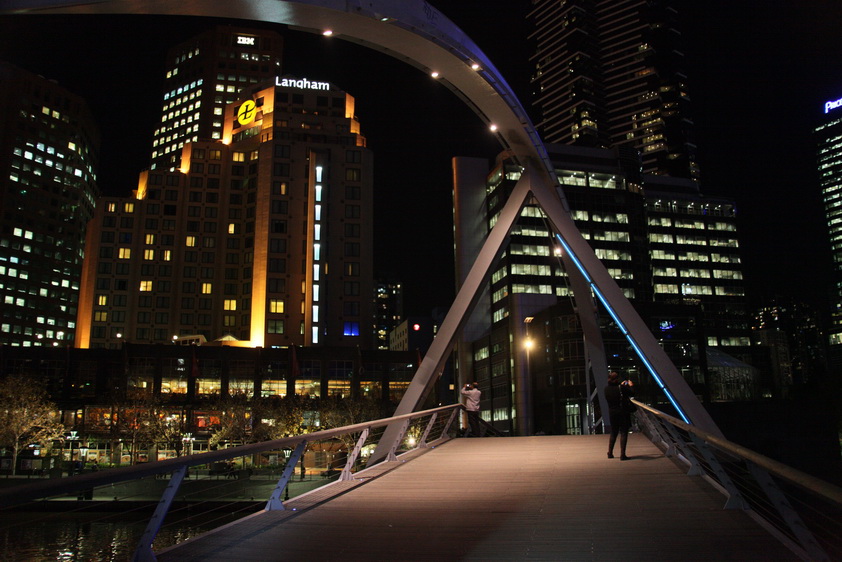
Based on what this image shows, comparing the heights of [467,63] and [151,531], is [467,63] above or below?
above

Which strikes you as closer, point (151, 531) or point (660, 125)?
point (151, 531)

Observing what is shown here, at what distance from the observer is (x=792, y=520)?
594 centimetres

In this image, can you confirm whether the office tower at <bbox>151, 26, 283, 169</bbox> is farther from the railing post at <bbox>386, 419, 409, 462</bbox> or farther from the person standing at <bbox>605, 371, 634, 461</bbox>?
the person standing at <bbox>605, 371, 634, 461</bbox>

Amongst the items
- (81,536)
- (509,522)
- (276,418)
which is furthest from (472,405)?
(276,418)

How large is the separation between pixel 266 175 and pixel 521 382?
43172 mm

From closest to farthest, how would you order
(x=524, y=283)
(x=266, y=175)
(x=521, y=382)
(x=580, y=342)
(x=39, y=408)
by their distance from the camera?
1. (x=39, y=408)
2. (x=580, y=342)
3. (x=521, y=382)
4. (x=266, y=175)
5. (x=524, y=283)

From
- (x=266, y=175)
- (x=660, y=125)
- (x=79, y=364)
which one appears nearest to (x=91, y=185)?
(x=266, y=175)

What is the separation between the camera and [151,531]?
5.79 meters

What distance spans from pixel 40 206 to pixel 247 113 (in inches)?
2591

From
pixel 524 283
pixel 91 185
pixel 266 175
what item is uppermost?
pixel 91 185

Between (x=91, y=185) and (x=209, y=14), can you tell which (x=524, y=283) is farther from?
(x=91, y=185)

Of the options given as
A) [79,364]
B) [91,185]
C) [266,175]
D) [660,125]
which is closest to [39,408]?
[79,364]

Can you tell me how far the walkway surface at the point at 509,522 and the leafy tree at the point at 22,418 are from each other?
1972 inches

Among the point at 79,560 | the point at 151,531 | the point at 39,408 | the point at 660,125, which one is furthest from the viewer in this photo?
the point at 660,125
